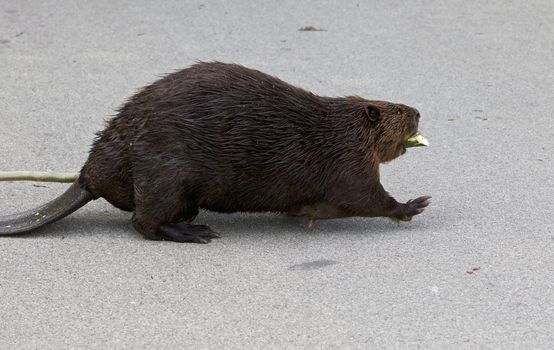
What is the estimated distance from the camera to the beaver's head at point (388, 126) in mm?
5375

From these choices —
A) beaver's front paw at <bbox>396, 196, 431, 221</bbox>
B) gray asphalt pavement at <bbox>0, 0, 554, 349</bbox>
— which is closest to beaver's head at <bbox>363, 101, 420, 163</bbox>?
beaver's front paw at <bbox>396, 196, 431, 221</bbox>

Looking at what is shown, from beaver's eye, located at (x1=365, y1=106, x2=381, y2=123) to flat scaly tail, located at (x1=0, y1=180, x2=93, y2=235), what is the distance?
4.88 feet

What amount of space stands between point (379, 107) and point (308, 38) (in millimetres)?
3174

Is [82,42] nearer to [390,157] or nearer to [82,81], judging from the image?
[82,81]

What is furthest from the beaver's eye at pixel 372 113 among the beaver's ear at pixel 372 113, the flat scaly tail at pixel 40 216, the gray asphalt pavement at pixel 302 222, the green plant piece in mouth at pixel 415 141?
the flat scaly tail at pixel 40 216

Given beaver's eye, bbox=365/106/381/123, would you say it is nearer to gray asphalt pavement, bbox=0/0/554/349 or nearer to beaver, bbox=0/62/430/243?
beaver, bbox=0/62/430/243

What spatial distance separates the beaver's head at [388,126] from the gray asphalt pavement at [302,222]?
397mm

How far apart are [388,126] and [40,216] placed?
182cm

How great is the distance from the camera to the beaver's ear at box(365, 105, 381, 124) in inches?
211

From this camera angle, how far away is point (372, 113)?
5.38 meters

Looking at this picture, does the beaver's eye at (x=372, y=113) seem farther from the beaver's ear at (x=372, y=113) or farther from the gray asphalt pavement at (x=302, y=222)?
the gray asphalt pavement at (x=302, y=222)

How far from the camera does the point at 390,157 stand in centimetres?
550

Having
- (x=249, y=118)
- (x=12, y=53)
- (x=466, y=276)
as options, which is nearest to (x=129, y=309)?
(x=249, y=118)

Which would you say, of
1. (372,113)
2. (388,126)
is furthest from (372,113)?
(388,126)
